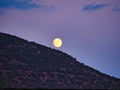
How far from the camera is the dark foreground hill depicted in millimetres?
43812

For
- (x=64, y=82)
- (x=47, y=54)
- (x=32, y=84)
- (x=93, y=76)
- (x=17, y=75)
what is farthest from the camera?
(x=47, y=54)

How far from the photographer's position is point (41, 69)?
50031mm

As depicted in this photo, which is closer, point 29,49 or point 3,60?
point 3,60

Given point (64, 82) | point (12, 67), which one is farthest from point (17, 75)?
point (64, 82)

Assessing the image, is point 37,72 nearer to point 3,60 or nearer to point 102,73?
point 3,60

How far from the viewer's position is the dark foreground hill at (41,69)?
4381 cm

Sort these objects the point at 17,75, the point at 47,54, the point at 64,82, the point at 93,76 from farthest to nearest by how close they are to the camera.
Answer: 1. the point at 47,54
2. the point at 93,76
3. the point at 64,82
4. the point at 17,75

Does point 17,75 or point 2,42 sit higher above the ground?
point 2,42

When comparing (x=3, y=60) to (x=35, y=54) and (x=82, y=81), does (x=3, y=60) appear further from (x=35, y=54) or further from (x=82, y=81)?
(x=82, y=81)

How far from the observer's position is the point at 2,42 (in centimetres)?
5703

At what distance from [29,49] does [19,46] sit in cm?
254

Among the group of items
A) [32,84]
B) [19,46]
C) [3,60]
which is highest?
[19,46]

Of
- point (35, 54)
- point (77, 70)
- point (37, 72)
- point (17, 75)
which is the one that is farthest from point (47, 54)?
point (17, 75)

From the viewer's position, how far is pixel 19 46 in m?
58.4
